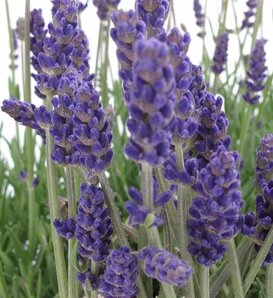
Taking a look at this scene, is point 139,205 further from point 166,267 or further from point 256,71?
point 256,71

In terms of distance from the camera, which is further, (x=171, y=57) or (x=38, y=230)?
(x=38, y=230)

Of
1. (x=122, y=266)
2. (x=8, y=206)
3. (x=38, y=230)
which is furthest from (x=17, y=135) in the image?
(x=122, y=266)

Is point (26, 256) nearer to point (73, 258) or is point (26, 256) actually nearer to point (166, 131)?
point (73, 258)

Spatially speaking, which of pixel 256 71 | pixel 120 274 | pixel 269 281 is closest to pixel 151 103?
pixel 120 274

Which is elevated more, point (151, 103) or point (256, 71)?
point (151, 103)

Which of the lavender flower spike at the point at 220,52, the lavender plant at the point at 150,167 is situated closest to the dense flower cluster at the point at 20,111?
→ the lavender plant at the point at 150,167
